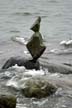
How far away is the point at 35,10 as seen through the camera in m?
23.8

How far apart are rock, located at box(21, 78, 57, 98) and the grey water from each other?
0.12 meters

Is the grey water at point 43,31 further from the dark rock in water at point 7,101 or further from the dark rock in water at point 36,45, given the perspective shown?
the dark rock in water at point 7,101

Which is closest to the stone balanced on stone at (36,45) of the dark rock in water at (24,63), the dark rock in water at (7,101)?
the dark rock in water at (24,63)

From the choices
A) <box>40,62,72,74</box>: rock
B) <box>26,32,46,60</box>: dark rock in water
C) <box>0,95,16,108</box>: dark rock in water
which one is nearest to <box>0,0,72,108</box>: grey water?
<box>40,62,72,74</box>: rock

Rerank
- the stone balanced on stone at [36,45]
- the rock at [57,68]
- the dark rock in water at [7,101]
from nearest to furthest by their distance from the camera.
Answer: the dark rock in water at [7,101]
the stone balanced on stone at [36,45]
the rock at [57,68]

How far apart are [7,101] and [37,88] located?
226 centimetres

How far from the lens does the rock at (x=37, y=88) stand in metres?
9.56

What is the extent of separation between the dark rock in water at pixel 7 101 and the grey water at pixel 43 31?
176 centimetres

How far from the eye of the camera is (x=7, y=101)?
24.1 feet

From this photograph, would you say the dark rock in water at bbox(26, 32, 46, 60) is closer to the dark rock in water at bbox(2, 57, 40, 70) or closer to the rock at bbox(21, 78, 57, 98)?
the dark rock in water at bbox(2, 57, 40, 70)

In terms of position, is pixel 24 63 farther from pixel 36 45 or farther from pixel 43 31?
pixel 43 31

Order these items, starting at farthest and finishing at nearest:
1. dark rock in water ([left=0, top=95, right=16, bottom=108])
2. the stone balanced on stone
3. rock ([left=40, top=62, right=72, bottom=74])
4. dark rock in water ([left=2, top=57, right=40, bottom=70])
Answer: rock ([left=40, top=62, right=72, bottom=74]) < dark rock in water ([left=2, top=57, right=40, bottom=70]) < the stone balanced on stone < dark rock in water ([left=0, top=95, right=16, bottom=108])

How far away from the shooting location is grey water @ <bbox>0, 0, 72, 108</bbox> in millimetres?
9602

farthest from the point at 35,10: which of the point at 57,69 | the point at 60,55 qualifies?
the point at 57,69
